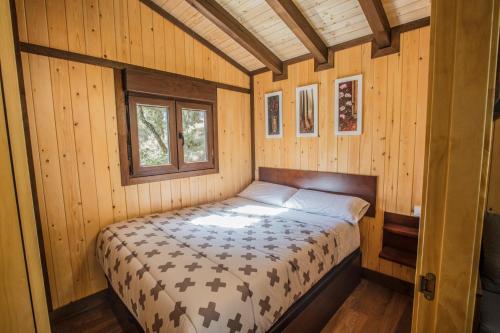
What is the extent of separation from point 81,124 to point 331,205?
2.47m

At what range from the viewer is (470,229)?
56cm

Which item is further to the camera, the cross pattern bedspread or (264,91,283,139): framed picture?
(264,91,283,139): framed picture

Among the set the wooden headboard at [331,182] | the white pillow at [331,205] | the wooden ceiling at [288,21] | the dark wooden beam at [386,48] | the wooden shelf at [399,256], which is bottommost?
the wooden shelf at [399,256]

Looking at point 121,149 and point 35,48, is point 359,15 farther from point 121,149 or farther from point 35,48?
point 35,48

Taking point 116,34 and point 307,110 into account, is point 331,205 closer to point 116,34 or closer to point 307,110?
point 307,110

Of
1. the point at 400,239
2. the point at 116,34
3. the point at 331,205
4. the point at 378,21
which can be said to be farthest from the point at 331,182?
the point at 116,34

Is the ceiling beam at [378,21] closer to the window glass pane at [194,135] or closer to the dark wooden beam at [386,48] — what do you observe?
the dark wooden beam at [386,48]

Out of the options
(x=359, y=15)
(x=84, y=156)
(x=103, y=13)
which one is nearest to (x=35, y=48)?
(x=103, y=13)

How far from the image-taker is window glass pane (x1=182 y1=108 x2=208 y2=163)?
2.83 meters

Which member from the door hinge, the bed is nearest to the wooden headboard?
the bed

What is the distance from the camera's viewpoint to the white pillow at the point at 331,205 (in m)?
2.32

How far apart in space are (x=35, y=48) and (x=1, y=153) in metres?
2.03

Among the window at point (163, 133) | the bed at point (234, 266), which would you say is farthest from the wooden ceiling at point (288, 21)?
the bed at point (234, 266)

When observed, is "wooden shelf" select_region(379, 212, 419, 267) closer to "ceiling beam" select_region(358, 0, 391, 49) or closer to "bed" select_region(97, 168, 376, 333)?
"bed" select_region(97, 168, 376, 333)
